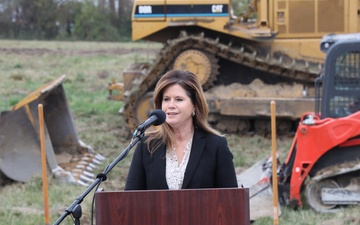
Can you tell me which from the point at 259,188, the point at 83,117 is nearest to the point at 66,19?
the point at 83,117

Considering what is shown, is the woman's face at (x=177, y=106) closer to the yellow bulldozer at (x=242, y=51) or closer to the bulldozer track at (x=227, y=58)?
the yellow bulldozer at (x=242, y=51)

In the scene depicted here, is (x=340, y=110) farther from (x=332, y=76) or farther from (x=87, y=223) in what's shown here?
(x=87, y=223)

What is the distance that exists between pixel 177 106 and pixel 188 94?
9 centimetres

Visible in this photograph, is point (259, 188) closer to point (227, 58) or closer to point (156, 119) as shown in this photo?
point (227, 58)

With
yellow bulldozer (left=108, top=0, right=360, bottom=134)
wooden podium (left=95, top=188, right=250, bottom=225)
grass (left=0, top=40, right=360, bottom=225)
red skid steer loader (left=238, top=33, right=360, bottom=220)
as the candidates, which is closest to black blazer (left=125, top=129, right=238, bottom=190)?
wooden podium (left=95, top=188, right=250, bottom=225)

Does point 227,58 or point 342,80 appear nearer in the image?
point 342,80

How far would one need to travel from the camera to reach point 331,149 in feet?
27.2

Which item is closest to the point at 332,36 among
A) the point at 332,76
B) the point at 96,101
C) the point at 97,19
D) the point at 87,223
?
the point at 332,76

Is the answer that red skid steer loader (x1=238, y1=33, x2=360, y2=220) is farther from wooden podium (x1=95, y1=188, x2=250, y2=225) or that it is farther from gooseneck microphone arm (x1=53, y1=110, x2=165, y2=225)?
wooden podium (x1=95, y1=188, x2=250, y2=225)

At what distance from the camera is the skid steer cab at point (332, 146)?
818cm

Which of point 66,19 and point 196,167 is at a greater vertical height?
point 196,167

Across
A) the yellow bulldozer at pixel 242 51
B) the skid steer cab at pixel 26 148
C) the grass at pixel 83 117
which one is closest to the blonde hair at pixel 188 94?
the grass at pixel 83 117

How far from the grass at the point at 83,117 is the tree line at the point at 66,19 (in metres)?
9.55

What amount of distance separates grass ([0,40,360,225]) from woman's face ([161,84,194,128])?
13.0ft
